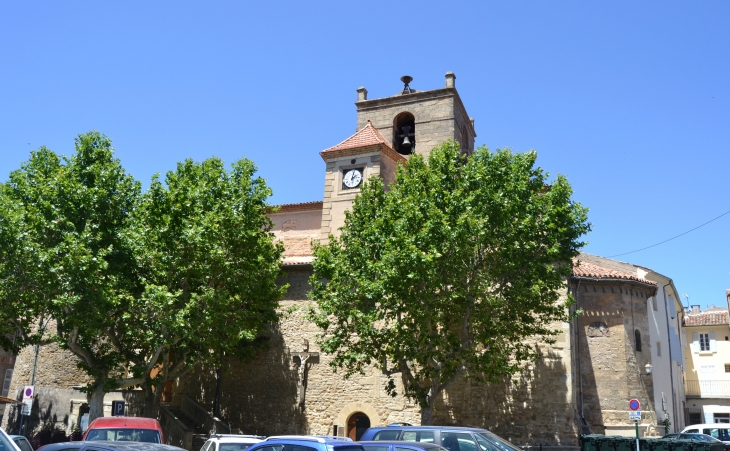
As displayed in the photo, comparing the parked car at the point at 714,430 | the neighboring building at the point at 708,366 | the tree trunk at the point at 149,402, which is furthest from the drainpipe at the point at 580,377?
the neighboring building at the point at 708,366

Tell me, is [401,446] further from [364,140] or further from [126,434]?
[364,140]

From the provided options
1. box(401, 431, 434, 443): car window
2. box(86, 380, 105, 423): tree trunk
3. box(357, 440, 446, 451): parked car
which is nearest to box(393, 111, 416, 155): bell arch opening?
box(86, 380, 105, 423): tree trunk

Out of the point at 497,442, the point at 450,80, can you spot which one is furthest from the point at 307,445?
Result: the point at 450,80

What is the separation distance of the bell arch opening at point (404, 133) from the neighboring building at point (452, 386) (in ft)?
6.31

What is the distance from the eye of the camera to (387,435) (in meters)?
12.9

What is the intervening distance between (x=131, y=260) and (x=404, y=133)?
590 inches

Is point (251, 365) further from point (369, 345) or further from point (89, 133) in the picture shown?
point (89, 133)

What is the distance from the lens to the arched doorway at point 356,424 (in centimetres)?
2342

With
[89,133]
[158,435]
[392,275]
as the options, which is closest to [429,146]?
[392,275]

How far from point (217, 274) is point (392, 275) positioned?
249 inches

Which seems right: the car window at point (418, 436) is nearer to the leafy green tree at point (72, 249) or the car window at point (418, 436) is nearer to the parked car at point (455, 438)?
the parked car at point (455, 438)

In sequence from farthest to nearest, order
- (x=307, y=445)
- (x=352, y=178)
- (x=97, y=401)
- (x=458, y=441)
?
(x=352, y=178) → (x=97, y=401) → (x=458, y=441) → (x=307, y=445)

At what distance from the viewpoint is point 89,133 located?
2228cm

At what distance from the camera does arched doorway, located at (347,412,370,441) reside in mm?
23422
